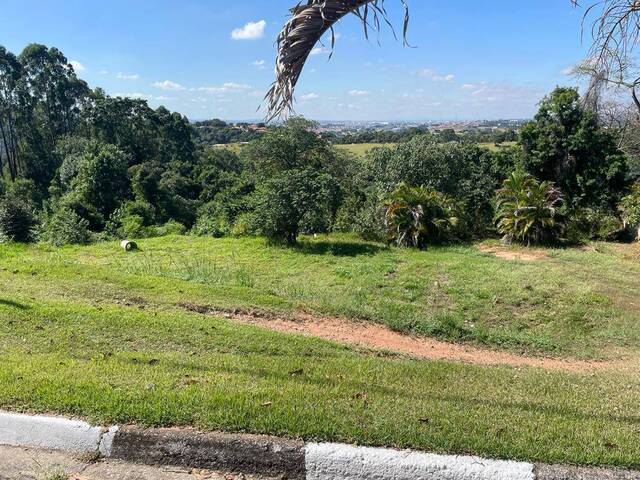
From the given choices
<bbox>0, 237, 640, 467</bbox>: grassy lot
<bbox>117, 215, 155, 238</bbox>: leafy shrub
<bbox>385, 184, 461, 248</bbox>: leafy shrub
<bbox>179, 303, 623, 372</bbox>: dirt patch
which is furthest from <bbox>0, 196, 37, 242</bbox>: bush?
<bbox>179, 303, 623, 372</bbox>: dirt patch

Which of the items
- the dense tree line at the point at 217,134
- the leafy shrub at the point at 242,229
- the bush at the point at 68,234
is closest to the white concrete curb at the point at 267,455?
the leafy shrub at the point at 242,229

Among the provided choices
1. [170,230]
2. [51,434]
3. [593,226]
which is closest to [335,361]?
[51,434]

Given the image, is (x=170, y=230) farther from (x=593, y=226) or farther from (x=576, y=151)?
(x=576, y=151)

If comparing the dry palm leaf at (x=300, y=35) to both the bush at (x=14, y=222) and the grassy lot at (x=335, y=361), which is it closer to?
the grassy lot at (x=335, y=361)

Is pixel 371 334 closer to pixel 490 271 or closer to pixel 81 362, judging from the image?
pixel 81 362

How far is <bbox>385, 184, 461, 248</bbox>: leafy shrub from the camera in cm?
1577

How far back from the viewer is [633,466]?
8.98 feet

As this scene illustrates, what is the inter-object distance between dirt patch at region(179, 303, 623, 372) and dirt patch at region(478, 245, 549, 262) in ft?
24.9

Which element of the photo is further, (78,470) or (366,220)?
(366,220)

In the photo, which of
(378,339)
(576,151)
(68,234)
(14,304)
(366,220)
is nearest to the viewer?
(14,304)

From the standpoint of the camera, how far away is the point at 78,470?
8.98 ft

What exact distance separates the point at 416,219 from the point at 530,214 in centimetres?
371

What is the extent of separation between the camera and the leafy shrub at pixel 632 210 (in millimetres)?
16969

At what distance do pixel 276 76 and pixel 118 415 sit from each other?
2276 millimetres
